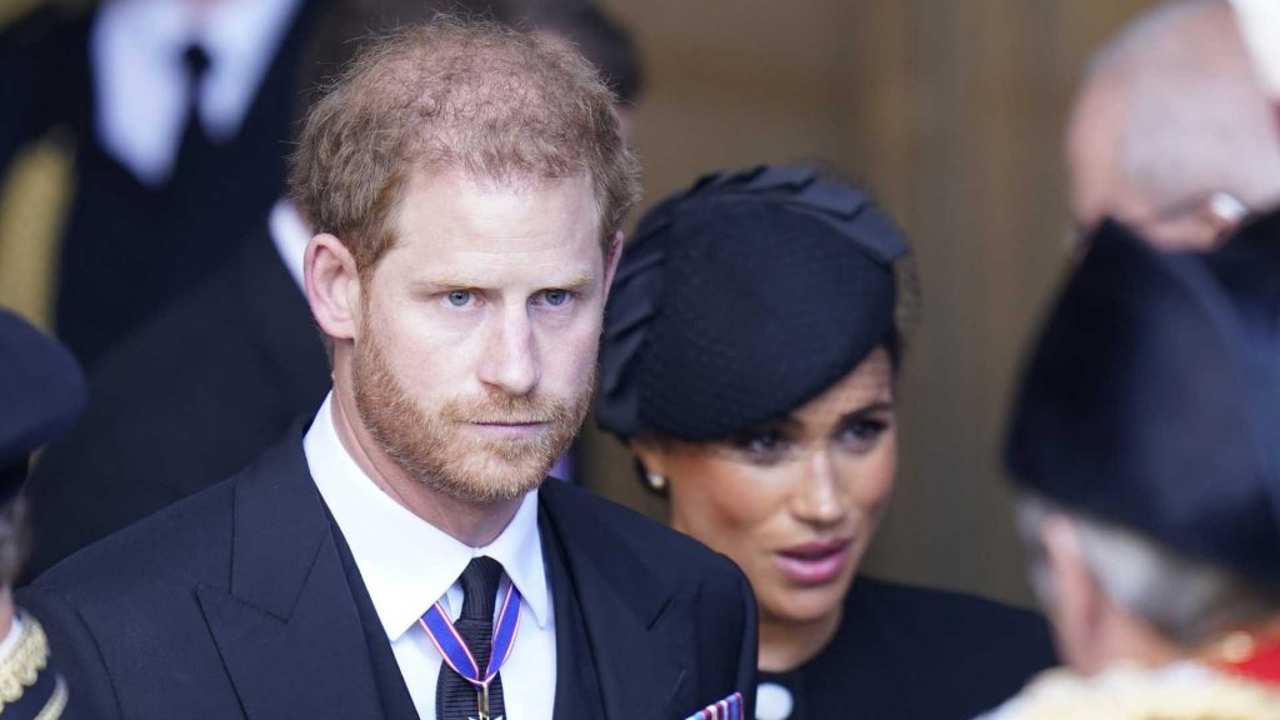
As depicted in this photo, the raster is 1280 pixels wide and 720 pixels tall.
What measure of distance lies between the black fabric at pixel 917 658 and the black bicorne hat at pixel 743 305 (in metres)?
0.44

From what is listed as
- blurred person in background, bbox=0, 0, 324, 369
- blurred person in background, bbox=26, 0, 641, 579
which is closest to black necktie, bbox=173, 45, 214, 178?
blurred person in background, bbox=0, 0, 324, 369

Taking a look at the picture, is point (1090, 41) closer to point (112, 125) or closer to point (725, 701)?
point (112, 125)

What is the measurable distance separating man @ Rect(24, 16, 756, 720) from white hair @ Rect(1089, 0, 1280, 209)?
79cm

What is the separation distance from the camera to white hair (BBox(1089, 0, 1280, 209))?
3.15m

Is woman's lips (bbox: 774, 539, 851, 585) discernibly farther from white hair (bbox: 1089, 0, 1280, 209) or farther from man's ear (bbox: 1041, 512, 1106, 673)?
man's ear (bbox: 1041, 512, 1106, 673)

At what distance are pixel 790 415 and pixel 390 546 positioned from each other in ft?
2.90

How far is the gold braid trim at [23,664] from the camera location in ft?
7.98

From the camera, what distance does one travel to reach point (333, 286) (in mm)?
2977

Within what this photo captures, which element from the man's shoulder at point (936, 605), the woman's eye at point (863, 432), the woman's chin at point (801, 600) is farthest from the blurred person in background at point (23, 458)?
the man's shoulder at point (936, 605)

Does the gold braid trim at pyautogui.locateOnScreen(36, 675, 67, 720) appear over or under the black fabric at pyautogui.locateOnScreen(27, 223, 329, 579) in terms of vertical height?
over

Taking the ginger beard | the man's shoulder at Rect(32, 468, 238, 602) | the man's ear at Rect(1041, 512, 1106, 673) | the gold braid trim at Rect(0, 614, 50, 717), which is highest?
the man's ear at Rect(1041, 512, 1106, 673)

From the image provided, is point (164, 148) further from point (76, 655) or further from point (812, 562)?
point (76, 655)

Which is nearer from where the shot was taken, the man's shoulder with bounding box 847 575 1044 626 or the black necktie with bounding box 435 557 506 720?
the black necktie with bounding box 435 557 506 720

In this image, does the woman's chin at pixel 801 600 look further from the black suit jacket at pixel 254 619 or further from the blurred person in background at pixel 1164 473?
the blurred person in background at pixel 1164 473
